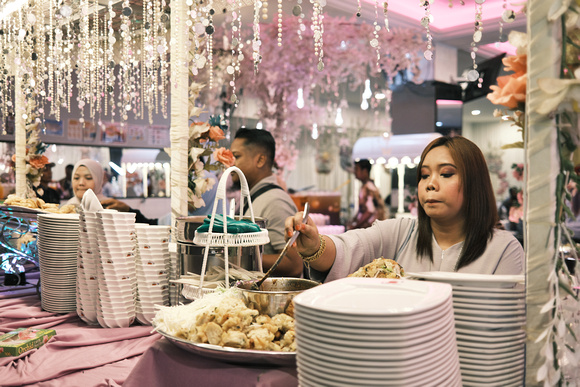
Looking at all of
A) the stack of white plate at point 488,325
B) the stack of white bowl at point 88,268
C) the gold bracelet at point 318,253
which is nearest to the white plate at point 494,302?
the stack of white plate at point 488,325

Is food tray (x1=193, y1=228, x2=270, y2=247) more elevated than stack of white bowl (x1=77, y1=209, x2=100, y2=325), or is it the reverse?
food tray (x1=193, y1=228, x2=270, y2=247)

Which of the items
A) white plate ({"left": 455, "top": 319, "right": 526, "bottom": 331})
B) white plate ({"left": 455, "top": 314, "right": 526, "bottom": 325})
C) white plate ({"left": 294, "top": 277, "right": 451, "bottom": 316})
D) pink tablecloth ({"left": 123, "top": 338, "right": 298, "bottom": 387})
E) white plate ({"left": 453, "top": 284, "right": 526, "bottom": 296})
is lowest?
pink tablecloth ({"left": 123, "top": 338, "right": 298, "bottom": 387})

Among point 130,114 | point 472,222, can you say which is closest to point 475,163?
point 472,222

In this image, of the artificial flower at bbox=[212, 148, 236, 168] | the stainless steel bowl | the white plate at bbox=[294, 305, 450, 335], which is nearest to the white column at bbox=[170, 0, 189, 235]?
the artificial flower at bbox=[212, 148, 236, 168]

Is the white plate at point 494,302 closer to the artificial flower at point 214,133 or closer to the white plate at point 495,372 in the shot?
the white plate at point 495,372

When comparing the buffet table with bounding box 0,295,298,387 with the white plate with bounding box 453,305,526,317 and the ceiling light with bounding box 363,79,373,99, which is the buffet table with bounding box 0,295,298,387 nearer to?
the white plate with bounding box 453,305,526,317

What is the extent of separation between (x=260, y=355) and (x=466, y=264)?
3.31 feet

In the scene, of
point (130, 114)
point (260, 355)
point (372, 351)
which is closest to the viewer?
point (372, 351)

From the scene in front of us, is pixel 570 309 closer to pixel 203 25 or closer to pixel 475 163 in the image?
pixel 475 163

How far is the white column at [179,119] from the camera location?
8.38ft

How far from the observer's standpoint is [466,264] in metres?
1.86

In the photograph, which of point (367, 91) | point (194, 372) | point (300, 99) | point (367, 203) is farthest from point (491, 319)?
point (367, 91)

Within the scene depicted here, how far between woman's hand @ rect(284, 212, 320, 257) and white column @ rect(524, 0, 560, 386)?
3.04 feet

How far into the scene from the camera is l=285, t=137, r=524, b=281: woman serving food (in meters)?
1.85
